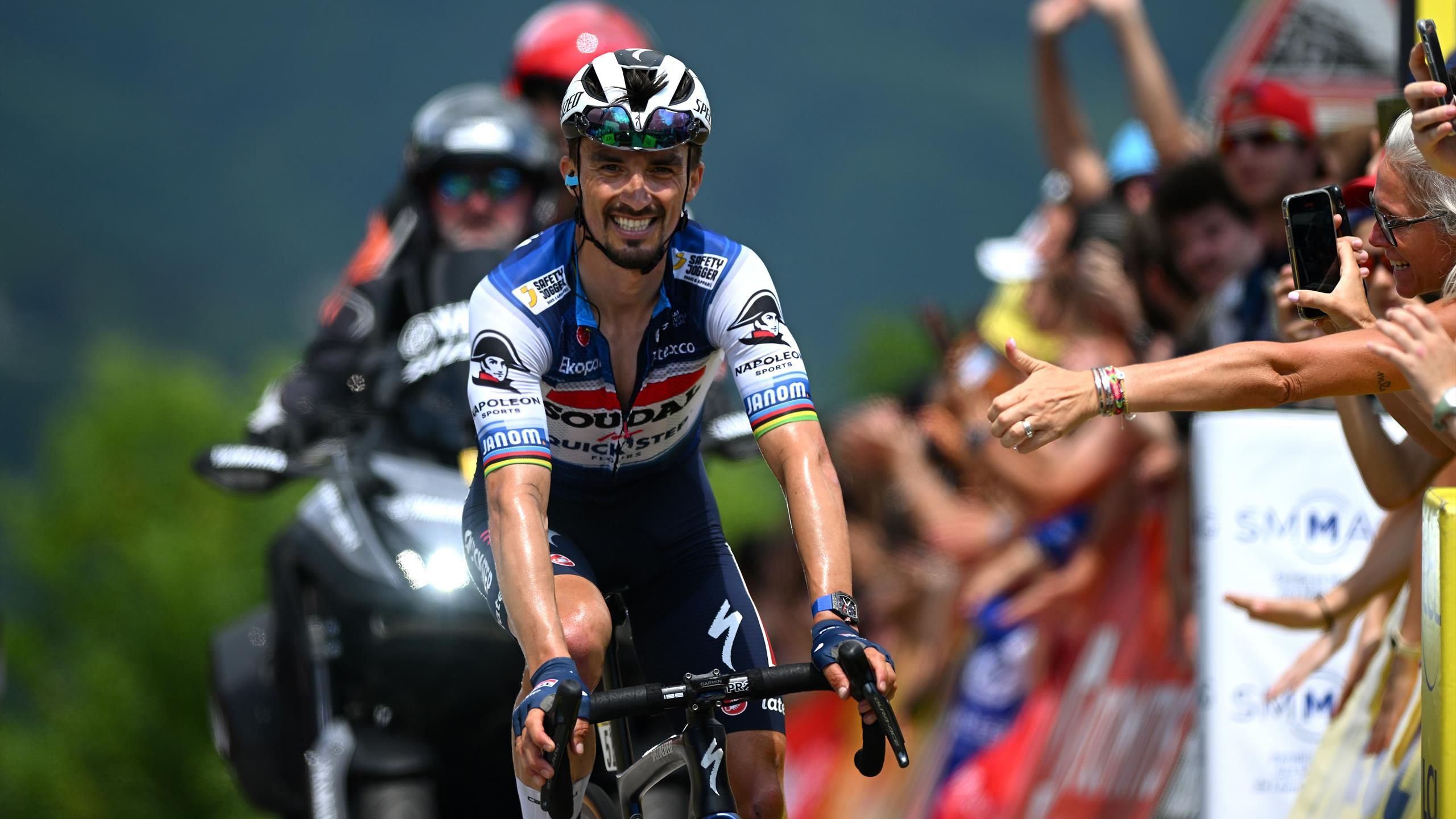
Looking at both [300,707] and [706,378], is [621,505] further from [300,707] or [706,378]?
[300,707]

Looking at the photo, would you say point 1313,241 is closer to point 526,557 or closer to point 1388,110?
point 1388,110

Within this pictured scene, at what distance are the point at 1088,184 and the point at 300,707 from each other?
5.00 m

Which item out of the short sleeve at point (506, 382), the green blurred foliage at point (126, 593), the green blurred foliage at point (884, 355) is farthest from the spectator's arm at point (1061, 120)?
the green blurred foliage at point (126, 593)

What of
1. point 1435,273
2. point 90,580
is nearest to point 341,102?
point 90,580

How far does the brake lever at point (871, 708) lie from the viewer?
12.1 feet

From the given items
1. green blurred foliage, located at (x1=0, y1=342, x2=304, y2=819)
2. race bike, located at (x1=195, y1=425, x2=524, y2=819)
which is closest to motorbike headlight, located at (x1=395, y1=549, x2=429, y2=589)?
race bike, located at (x1=195, y1=425, x2=524, y2=819)

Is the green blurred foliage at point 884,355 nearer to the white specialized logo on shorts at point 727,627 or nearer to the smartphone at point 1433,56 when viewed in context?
the white specialized logo on shorts at point 727,627

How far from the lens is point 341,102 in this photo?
3275cm

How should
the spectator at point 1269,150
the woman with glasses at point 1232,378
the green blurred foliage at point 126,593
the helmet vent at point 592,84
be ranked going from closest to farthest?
the woman with glasses at point 1232,378 → the helmet vent at point 592,84 → the spectator at point 1269,150 → the green blurred foliage at point 126,593

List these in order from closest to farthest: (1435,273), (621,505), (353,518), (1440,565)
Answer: (1440,565), (1435,273), (621,505), (353,518)

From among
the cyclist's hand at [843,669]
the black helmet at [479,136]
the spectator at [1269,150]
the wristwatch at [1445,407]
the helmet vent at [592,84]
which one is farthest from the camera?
the black helmet at [479,136]

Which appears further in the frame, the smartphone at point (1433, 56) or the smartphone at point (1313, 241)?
the smartphone at point (1313, 241)

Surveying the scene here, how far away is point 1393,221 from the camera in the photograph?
4289mm

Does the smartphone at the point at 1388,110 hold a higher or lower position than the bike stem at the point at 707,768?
higher
